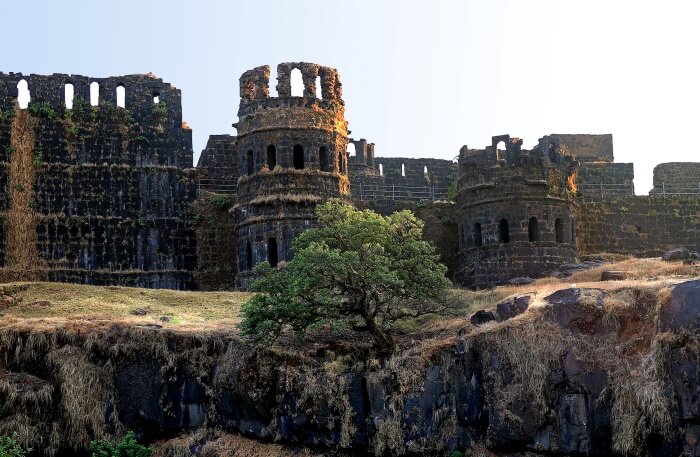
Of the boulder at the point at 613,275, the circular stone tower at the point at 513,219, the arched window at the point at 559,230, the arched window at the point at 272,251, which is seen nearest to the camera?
the boulder at the point at 613,275

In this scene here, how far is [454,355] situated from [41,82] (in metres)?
20.9

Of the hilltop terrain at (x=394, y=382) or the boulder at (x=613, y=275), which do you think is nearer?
the hilltop terrain at (x=394, y=382)

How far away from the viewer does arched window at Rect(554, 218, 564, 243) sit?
133ft

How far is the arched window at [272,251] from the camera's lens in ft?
129

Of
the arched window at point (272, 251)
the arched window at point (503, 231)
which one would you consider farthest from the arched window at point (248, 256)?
the arched window at point (503, 231)

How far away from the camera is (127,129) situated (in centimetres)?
4225

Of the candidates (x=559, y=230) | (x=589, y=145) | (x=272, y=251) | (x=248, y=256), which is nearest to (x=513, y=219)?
(x=559, y=230)

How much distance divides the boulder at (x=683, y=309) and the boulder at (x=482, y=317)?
→ 440cm

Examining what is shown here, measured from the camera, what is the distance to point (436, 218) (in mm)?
42812

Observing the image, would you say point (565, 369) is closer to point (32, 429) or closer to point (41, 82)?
point (32, 429)

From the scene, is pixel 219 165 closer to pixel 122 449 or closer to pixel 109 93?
pixel 109 93

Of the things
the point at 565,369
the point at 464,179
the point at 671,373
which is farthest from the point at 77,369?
the point at 464,179

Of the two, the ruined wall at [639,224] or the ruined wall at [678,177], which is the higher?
the ruined wall at [678,177]

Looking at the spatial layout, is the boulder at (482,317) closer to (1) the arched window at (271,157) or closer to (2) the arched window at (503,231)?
(2) the arched window at (503,231)
